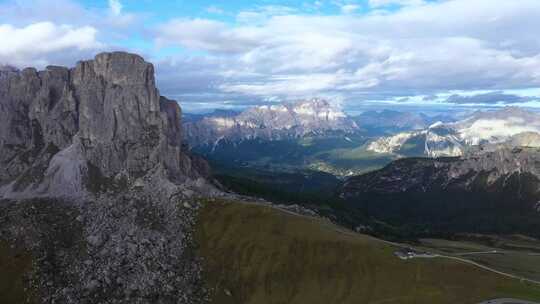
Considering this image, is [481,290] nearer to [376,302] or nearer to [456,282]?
[456,282]

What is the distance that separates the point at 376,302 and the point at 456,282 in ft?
98.2

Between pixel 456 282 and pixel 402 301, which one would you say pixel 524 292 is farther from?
pixel 402 301

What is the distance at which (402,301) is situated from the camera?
7692 inches

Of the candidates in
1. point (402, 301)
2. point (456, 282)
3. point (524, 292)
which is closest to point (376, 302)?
point (402, 301)

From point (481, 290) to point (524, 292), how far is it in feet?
46.7

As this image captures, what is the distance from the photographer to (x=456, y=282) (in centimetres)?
19912

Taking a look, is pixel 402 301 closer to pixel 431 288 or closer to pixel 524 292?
pixel 431 288

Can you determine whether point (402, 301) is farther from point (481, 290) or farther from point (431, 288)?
point (481, 290)

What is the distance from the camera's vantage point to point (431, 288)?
197 m

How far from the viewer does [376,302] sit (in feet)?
655

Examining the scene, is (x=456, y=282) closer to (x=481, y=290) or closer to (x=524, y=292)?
(x=481, y=290)

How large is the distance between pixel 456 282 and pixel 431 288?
9921mm

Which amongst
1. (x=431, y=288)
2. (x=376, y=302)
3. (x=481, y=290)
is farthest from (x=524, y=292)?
(x=376, y=302)

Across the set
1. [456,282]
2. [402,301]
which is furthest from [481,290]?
[402,301]
